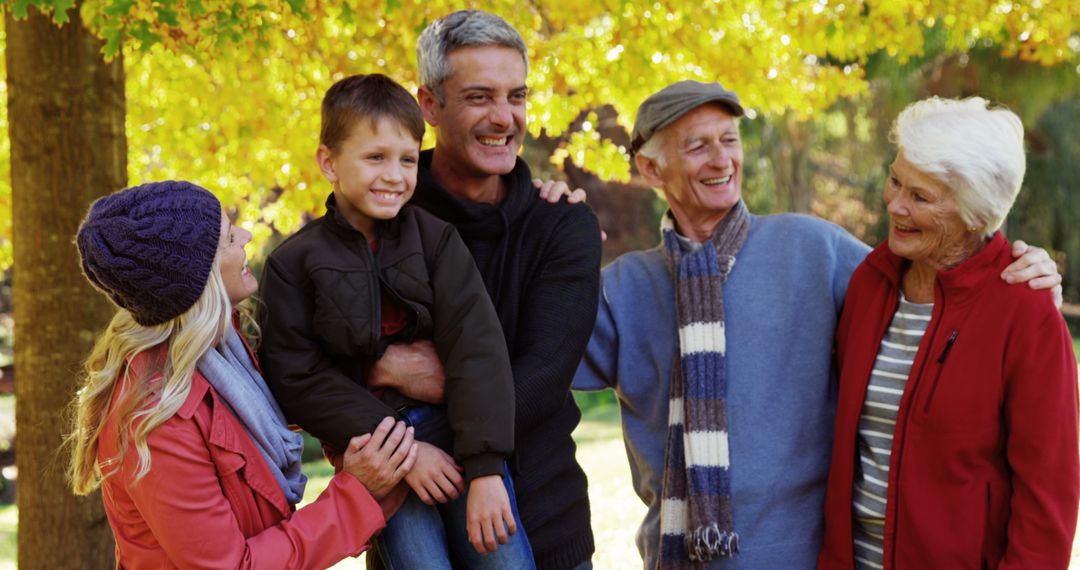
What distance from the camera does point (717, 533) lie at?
9.61ft

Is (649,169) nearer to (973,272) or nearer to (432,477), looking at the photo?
(973,272)

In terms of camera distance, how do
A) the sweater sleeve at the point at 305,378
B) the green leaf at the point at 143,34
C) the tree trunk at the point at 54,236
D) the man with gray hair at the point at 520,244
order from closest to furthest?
the sweater sleeve at the point at 305,378 → the man with gray hair at the point at 520,244 → the green leaf at the point at 143,34 → the tree trunk at the point at 54,236

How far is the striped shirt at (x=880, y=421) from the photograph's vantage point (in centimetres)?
271

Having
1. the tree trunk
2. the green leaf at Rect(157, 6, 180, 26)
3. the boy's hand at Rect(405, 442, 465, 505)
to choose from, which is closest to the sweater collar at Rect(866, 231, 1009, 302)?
the boy's hand at Rect(405, 442, 465, 505)

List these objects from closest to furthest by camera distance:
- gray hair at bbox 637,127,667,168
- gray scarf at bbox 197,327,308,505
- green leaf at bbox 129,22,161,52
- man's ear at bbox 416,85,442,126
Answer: gray scarf at bbox 197,327,308,505
man's ear at bbox 416,85,442,126
gray hair at bbox 637,127,667,168
green leaf at bbox 129,22,161,52

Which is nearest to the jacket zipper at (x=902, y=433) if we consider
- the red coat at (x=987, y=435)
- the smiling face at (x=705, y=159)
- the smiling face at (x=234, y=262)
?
the red coat at (x=987, y=435)

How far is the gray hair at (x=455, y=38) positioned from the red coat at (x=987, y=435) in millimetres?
1253

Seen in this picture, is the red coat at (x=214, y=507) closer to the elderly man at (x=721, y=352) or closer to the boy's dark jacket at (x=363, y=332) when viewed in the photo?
the boy's dark jacket at (x=363, y=332)

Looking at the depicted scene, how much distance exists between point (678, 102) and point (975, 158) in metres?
0.83

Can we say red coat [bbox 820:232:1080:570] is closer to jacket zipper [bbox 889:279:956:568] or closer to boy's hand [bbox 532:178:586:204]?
jacket zipper [bbox 889:279:956:568]

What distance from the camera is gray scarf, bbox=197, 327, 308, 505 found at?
2.28 meters

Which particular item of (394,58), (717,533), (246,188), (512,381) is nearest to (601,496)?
(246,188)

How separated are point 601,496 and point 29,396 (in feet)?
16.4

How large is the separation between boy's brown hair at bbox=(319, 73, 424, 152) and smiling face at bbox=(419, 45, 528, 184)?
0.31 m
